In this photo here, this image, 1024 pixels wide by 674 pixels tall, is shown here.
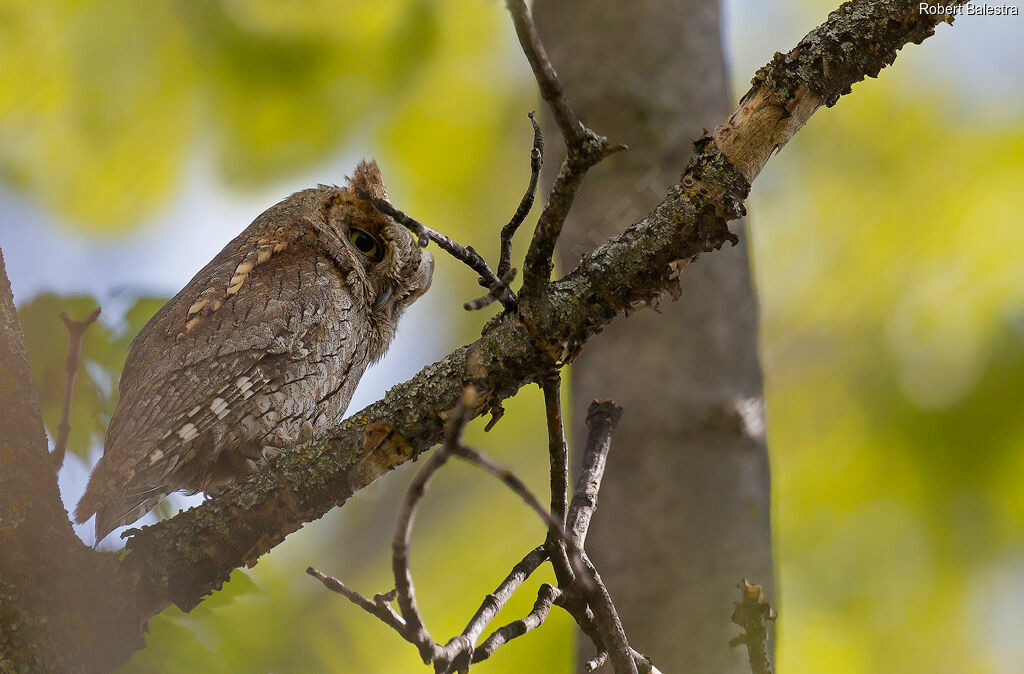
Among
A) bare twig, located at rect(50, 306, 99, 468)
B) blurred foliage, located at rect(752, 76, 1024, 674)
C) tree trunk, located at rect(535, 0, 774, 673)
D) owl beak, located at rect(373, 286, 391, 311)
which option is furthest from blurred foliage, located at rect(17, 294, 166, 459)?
blurred foliage, located at rect(752, 76, 1024, 674)

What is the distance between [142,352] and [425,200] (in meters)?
2.70

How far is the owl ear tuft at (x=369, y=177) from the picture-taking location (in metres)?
3.74

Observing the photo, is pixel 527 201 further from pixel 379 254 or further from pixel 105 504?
pixel 379 254

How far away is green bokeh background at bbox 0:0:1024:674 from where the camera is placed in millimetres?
4453

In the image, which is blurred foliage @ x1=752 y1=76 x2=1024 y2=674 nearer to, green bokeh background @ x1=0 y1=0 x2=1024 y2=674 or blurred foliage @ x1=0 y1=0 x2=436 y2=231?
green bokeh background @ x1=0 y1=0 x2=1024 y2=674

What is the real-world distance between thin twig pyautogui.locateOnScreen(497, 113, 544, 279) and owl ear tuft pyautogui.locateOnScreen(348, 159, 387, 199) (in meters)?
2.29

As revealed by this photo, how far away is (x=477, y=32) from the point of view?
5.26 metres

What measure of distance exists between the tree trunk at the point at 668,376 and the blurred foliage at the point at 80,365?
1535 mm

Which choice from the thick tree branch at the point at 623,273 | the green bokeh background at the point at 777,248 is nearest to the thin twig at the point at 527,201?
the thick tree branch at the point at 623,273

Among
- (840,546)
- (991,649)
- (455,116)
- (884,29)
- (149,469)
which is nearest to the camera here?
(884,29)

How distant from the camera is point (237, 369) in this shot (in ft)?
8.71

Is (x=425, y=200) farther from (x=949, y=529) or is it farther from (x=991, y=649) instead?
(x=991, y=649)

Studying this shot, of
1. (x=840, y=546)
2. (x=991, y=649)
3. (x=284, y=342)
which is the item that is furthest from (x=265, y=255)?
(x=991, y=649)

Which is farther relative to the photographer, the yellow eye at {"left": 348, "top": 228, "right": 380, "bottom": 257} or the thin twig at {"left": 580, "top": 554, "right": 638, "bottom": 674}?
the yellow eye at {"left": 348, "top": 228, "right": 380, "bottom": 257}
